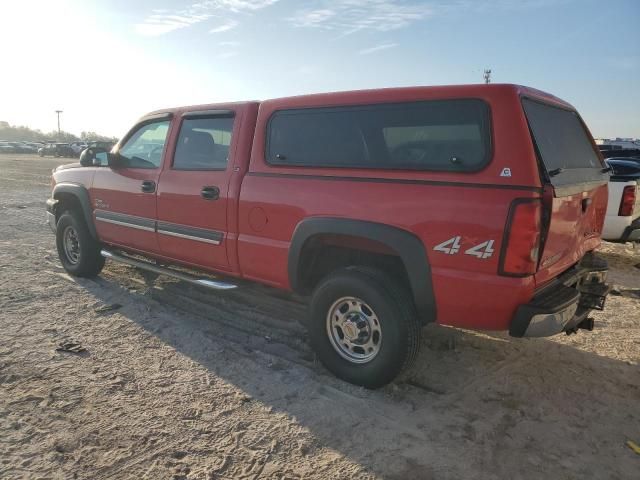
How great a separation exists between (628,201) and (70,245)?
21.7 feet

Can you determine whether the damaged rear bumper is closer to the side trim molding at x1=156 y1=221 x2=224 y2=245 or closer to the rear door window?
the side trim molding at x1=156 y1=221 x2=224 y2=245

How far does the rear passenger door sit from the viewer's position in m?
4.02

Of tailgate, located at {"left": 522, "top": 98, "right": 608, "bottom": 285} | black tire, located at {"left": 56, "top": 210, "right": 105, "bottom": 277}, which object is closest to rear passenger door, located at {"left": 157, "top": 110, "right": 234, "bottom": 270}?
black tire, located at {"left": 56, "top": 210, "right": 105, "bottom": 277}

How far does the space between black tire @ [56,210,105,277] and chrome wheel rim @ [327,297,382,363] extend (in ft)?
11.4

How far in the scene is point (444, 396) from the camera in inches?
127

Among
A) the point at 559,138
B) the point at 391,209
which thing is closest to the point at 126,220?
the point at 391,209

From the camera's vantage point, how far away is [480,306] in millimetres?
2783

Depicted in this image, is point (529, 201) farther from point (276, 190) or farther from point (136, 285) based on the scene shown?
point (136, 285)

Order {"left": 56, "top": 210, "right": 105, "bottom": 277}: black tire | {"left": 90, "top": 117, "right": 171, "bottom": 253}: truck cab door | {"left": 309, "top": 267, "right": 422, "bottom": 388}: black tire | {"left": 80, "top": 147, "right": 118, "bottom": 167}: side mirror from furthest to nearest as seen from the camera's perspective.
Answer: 1. {"left": 56, "top": 210, "right": 105, "bottom": 277}: black tire
2. {"left": 80, "top": 147, "right": 118, "bottom": 167}: side mirror
3. {"left": 90, "top": 117, "right": 171, "bottom": 253}: truck cab door
4. {"left": 309, "top": 267, "right": 422, "bottom": 388}: black tire

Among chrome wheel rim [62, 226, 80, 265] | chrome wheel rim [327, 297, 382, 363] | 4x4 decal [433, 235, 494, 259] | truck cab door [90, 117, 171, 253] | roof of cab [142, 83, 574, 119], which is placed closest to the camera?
4x4 decal [433, 235, 494, 259]

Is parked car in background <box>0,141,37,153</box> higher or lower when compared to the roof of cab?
lower

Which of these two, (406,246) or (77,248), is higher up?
(406,246)

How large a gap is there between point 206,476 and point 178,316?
233cm

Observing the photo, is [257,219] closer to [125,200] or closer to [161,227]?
[161,227]
